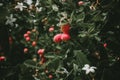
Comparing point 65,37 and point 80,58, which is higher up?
point 65,37

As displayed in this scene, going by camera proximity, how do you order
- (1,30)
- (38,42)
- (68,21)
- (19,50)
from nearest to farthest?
(68,21)
(1,30)
(38,42)
(19,50)

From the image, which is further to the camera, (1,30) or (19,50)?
(19,50)

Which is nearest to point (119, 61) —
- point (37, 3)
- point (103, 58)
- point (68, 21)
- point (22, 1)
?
point (103, 58)

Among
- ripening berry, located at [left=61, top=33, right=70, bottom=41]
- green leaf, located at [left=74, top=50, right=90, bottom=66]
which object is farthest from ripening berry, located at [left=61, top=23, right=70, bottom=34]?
green leaf, located at [left=74, top=50, right=90, bottom=66]

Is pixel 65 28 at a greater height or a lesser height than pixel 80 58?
greater

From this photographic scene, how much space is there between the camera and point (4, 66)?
3631 mm

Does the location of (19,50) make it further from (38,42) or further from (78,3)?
(78,3)

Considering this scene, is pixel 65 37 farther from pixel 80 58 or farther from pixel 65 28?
pixel 80 58

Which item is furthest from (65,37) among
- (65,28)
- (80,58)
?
(80,58)

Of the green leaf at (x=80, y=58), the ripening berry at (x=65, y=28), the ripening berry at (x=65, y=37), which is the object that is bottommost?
the green leaf at (x=80, y=58)

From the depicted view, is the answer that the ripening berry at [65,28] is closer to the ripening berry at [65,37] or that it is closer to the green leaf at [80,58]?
the ripening berry at [65,37]

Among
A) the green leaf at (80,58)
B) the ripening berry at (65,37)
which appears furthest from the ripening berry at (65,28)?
the green leaf at (80,58)

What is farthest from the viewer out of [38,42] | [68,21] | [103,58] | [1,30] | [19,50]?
[19,50]

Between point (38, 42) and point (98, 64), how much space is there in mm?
973
